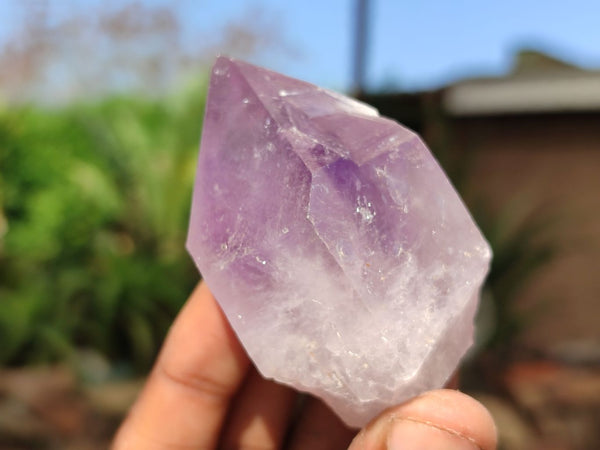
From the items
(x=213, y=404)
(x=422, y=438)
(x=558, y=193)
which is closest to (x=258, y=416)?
(x=213, y=404)

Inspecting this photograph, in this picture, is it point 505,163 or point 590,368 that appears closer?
point 590,368

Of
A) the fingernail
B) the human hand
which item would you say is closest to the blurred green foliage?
the human hand

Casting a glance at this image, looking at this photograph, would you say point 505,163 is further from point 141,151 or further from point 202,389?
point 202,389

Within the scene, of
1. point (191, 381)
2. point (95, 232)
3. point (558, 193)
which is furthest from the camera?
point (558, 193)

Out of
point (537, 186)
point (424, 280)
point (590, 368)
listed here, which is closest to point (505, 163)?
point (537, 186)

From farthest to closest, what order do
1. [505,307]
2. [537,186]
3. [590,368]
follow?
1. [537,186]
2. [505,307]
3. [590,368]

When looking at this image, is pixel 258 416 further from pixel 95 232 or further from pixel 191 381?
pixel 95 232

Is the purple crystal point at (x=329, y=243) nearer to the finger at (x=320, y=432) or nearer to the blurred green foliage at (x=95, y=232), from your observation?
the finger at (x=320, y=432)
